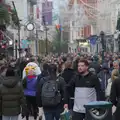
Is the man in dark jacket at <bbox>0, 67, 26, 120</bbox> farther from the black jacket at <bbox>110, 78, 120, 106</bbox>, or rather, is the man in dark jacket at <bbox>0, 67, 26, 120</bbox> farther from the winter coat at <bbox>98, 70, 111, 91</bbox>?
the winter coat at <bbox>98, 70, 111, 91</bbox>

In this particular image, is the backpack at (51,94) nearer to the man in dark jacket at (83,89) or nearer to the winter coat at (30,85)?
the man in dark jacket at (83,89)

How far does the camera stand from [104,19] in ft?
252

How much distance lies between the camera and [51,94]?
10.4 m

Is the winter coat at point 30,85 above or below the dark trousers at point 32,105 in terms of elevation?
above

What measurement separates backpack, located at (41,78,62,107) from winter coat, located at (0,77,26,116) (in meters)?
0.47

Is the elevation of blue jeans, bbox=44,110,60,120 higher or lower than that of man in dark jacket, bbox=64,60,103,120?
lower

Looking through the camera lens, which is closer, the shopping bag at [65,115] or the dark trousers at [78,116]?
the dark trousers at [78,116]

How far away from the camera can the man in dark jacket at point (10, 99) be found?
34.4 ft

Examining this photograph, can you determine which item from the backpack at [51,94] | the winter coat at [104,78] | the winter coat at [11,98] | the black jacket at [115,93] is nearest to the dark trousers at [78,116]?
the black jacket at [115,93]

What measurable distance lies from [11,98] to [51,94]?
30.7 inches

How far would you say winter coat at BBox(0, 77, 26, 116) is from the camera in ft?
34.5

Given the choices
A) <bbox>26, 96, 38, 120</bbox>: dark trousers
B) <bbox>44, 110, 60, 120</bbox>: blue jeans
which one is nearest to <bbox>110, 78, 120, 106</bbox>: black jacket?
<bbox>44, 110, 60, 120</bbox>: blue jeans

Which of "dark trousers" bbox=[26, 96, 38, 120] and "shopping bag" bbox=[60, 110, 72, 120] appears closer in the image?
"shopping bag" bbox=[60, 110, 72, 120]

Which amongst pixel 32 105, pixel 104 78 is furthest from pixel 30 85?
pixel 104 78
